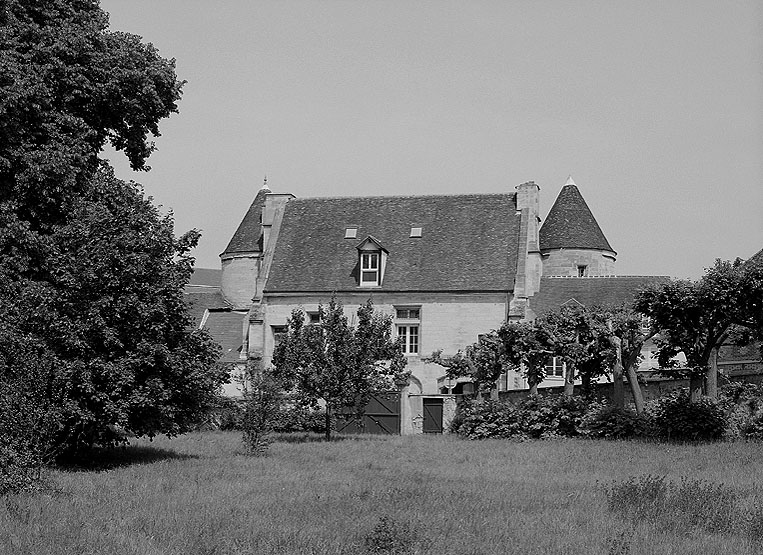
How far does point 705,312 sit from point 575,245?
26.8m

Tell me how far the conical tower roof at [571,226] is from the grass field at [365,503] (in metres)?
29.5

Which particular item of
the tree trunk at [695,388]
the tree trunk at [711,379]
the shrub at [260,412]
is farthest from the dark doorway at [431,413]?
the shrub at [260,412]

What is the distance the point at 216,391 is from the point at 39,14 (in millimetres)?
10049

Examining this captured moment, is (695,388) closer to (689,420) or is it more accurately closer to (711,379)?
(711,379)

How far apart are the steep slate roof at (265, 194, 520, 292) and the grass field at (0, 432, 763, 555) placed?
17172 millimetres

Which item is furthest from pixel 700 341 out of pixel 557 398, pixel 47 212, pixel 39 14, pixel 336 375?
pixel 39 14

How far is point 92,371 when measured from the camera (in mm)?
18234

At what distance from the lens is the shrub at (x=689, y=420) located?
25.0 metres

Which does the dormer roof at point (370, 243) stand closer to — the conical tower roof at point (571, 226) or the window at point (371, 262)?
the window at point (371, 262)

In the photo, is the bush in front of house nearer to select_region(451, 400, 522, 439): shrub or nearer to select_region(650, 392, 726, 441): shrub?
select_region(451, 400, 522, 439): shrub

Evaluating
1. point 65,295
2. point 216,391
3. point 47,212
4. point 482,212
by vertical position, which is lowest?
point 216,391

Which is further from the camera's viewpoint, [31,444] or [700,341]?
[700,341]

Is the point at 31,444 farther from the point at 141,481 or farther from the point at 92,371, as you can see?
the point at 92,371

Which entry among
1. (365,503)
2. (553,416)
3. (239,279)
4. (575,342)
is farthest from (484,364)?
(239,279)
